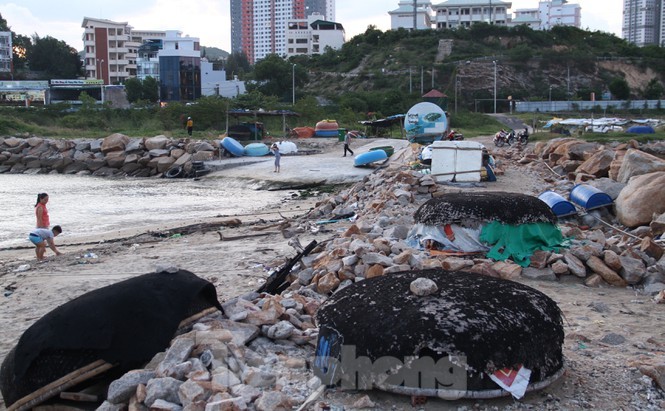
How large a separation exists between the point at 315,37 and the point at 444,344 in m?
112

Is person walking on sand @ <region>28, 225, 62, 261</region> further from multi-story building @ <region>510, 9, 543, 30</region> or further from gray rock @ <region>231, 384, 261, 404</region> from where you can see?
multi-story building @ <region>510, 9, 543, 30</region>

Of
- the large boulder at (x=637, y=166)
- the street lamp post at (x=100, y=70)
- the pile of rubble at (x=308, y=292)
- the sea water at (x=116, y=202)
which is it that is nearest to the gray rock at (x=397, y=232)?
the pile of rubble at (x=308, y=292)

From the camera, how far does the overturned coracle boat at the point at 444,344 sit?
4.40 meters

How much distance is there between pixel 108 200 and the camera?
73.6 ft

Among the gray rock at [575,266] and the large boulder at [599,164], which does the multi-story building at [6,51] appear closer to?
the large boulder at [599,164]

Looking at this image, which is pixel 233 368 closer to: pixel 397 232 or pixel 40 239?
pixel 397 232

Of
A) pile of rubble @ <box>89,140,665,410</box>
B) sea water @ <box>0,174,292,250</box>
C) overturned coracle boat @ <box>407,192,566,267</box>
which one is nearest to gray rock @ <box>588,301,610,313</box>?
pile of rubble @ <box>89,140,665,410</box>

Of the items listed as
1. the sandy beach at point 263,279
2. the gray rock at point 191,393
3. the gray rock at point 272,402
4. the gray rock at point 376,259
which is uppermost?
the gray rock at point 376,259

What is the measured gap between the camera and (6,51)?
81.2 meters

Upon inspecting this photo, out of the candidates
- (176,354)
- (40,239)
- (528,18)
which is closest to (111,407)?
(176,354)

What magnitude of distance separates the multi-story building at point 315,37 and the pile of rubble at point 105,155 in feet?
255

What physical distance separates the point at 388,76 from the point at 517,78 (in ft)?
44.1

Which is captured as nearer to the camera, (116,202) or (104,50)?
(116,202)

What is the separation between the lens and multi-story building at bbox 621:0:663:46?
518 feet
